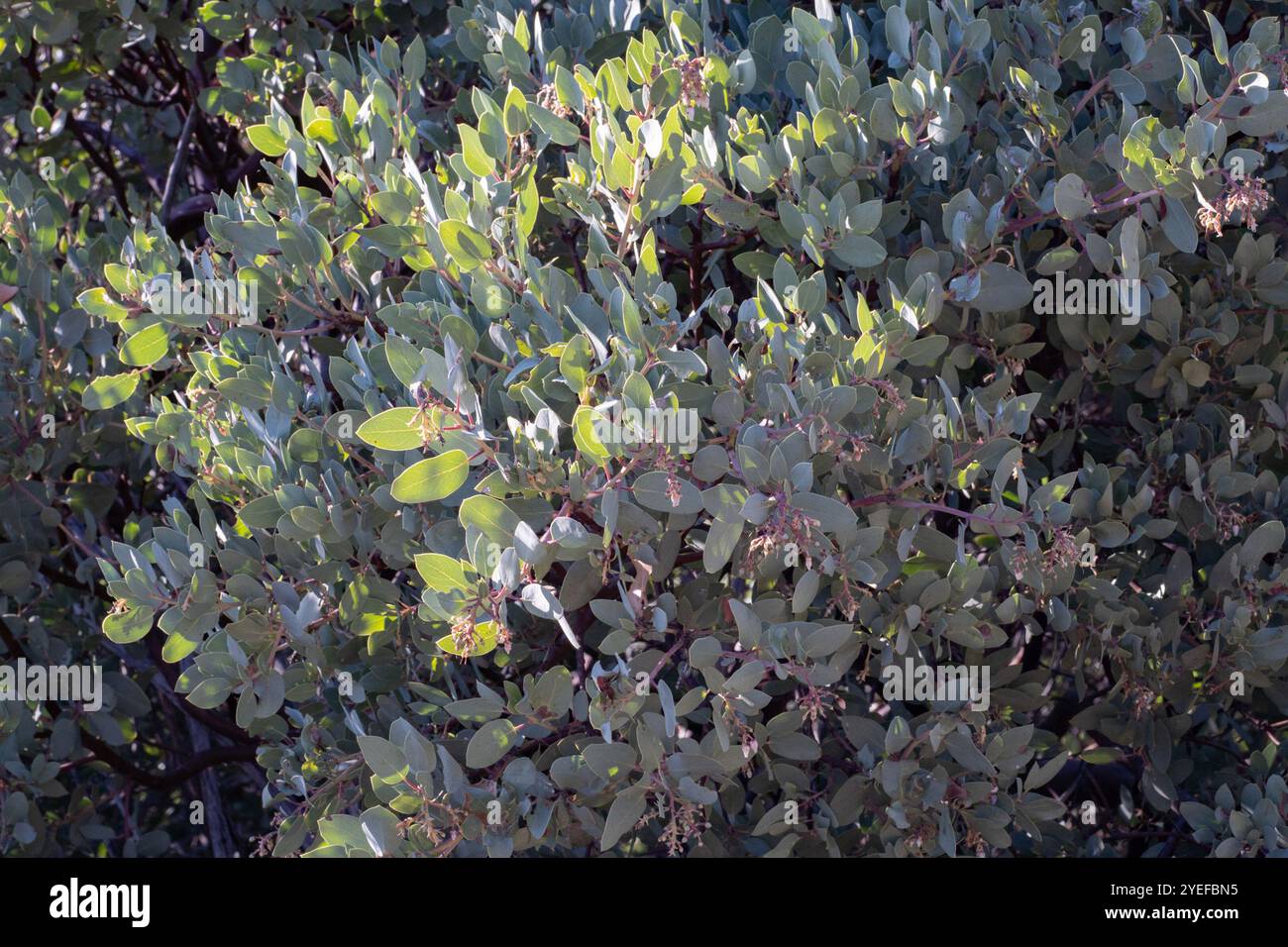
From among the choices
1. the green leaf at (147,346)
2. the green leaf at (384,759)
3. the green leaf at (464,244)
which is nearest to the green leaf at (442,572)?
the green leaf at (384,759)

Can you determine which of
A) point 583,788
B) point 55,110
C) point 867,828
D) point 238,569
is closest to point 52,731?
point 238,569

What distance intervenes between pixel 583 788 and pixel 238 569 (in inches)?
34.6

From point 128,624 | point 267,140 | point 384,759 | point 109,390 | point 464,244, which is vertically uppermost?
point 267,140

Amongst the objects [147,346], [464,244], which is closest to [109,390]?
[147,346]

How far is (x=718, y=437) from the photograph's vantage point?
238 cm

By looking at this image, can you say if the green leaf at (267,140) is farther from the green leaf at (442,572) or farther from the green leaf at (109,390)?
the green leaf at (442,572)

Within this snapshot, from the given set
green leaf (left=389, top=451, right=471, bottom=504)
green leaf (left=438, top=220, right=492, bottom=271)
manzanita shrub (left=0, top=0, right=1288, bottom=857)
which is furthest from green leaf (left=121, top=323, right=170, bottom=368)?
green leaf (left=389, top=451, right=471, bottom=504)

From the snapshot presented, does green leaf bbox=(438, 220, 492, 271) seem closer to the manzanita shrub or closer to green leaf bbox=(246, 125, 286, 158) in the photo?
the manzanita shrub

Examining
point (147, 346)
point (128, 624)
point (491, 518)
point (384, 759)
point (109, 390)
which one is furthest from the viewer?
point (109, 390)

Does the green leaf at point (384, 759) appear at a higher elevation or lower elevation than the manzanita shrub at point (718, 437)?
lower

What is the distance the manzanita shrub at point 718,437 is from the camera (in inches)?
90.1

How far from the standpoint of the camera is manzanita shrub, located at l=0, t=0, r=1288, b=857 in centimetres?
229

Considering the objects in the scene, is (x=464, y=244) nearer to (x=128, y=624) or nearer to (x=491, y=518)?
(x=491, y=518)

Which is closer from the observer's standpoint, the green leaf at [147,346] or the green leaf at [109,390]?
the green leaf at [147,346]
